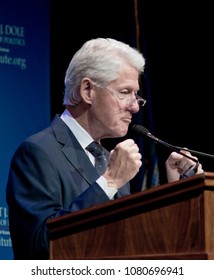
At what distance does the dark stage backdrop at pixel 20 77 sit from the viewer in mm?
3789

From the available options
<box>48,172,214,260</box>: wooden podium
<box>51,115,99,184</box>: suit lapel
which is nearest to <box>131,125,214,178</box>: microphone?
<box>51,115,99,184</box>: suit lapel

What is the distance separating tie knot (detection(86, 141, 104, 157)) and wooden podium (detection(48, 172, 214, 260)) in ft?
2.25

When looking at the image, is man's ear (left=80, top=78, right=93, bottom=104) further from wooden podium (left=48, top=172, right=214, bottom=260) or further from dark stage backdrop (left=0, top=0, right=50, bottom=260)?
dark stage backdrop (left=0, top=0, right=50, bottom=260)

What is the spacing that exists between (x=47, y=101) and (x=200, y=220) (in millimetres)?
2259

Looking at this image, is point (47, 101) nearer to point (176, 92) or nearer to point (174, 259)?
point (176, 92)

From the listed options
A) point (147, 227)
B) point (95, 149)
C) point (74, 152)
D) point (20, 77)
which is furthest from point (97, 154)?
point (20, 77)

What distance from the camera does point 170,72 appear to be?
4.33m

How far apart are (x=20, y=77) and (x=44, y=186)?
163 cm

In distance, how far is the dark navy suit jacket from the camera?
2234 millimetres

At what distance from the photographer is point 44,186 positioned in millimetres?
2371

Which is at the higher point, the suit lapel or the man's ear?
the man's ear

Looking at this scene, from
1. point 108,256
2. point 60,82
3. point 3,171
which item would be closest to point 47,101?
point 60,82

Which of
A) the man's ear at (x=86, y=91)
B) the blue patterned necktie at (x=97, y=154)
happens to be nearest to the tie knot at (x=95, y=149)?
the blue patterned necktie at (x=97, y=154)

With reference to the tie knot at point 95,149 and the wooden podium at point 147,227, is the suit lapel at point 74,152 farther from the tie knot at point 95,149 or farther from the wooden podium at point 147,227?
the wooden podium at point 147,227
